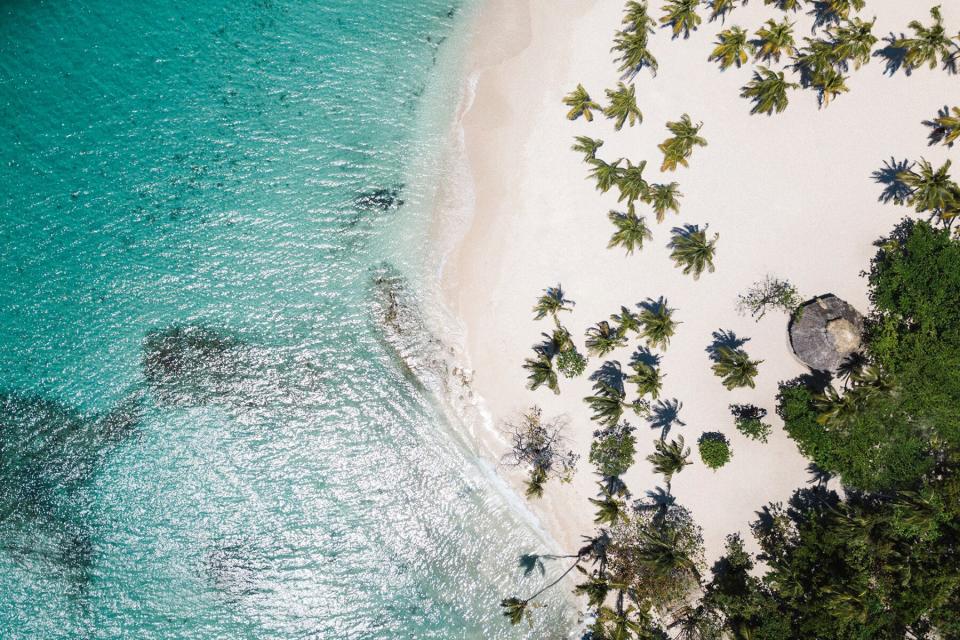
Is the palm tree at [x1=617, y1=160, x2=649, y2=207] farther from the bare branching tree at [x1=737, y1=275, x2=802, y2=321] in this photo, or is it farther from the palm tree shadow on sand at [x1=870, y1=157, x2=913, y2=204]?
the palm tree shadow on sand at [x1=870, y1=157, x2=913, y2=204]

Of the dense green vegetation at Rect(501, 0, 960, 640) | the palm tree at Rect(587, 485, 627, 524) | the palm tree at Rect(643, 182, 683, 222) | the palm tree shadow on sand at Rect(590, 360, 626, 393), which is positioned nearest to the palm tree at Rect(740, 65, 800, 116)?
the dense green vegetation at Rect(501, 0, 960, 640)

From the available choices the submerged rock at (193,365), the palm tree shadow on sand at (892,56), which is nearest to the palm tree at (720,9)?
the palm tree shadow on sand at (892,56)

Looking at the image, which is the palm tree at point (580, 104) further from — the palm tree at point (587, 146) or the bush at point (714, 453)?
the bush at point (714, 453)

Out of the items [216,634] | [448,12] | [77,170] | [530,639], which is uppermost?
[77,170]

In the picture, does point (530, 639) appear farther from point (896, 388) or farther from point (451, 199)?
point (451, 199)

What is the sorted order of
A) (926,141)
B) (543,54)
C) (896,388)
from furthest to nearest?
(543,54) → (926,141) → (896,388)

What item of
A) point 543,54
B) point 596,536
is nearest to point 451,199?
point 543,54

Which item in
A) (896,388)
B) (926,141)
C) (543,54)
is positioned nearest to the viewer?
(896,388)
